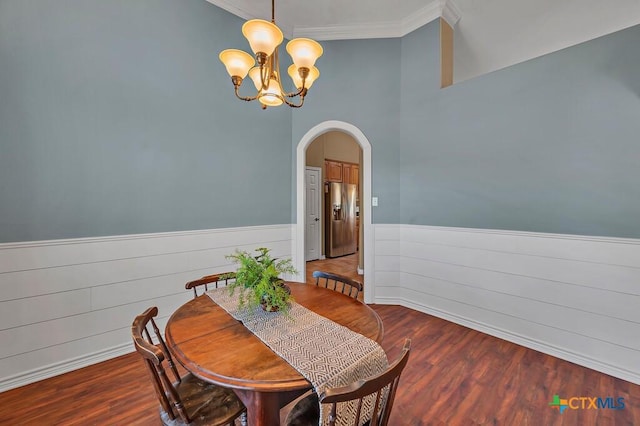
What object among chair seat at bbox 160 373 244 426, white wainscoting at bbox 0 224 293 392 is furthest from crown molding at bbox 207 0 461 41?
chair seat at bbox 160 373 244 426

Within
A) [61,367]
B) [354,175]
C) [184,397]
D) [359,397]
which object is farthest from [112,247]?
[354,175]

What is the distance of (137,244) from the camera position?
2.51 metres

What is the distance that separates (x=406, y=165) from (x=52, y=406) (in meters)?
3.79

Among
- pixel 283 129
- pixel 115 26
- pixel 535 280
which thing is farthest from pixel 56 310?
pixel 535 280

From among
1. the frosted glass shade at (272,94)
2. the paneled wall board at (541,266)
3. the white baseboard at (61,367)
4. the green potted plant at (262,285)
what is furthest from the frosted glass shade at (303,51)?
the white baseboard at (61,367)

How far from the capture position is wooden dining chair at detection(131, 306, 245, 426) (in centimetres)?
105

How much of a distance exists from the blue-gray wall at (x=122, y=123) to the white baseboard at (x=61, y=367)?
0.99m

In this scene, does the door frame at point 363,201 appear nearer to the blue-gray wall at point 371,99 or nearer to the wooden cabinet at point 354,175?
the blue-gray wall at point 371,99

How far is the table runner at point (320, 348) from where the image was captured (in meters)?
1.00

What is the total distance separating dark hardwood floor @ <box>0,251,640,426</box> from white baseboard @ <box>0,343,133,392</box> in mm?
43

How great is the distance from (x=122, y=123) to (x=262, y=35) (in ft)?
5.54

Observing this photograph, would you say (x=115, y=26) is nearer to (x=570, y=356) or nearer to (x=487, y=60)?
(x=487, y=60)

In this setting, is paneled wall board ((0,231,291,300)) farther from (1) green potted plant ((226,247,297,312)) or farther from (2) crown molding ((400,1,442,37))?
(2) crown molding ((400,1,442,37))

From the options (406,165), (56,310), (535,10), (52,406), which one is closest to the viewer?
(52,406)
